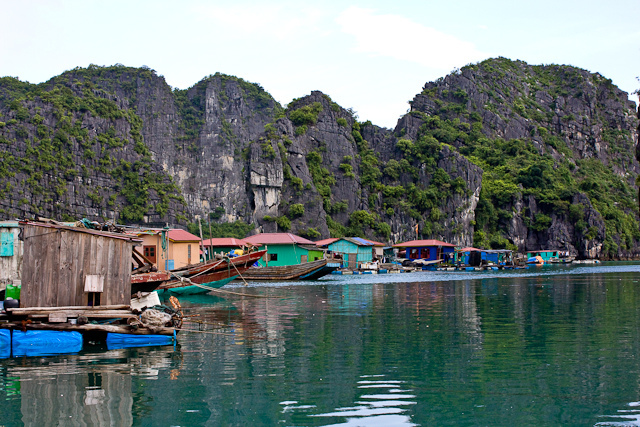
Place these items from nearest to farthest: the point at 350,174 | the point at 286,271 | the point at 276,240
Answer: the point at 286,271, the point at 276,240, the point at 350,174

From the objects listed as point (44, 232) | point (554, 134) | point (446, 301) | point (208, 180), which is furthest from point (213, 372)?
point (554, 134)

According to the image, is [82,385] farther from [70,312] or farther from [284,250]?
[284,250]

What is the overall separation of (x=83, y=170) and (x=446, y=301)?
101316 millimetres

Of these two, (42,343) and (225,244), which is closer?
(42,343)

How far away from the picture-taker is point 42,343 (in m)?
14.7

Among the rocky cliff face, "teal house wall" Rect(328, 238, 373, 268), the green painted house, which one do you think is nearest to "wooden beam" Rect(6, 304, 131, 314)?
"teal house wall" Rect(328, 238, 373, 268)

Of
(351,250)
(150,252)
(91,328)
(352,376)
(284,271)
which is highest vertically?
(351,250)

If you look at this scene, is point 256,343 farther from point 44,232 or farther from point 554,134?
point 554,134

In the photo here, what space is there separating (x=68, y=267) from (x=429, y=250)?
72881mm

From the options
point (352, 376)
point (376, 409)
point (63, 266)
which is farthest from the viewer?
point (63, 266)

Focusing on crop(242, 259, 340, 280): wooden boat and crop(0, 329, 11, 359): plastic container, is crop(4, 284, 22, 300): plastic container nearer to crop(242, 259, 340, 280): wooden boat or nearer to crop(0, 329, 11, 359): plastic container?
crop(0, 329, 11, 359): plastic container

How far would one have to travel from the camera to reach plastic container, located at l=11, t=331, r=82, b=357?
47.9 feet

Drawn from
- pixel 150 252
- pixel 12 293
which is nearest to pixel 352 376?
pixel 12 293

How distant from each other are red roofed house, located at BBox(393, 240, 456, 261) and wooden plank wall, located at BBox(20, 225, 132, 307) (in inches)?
2778
